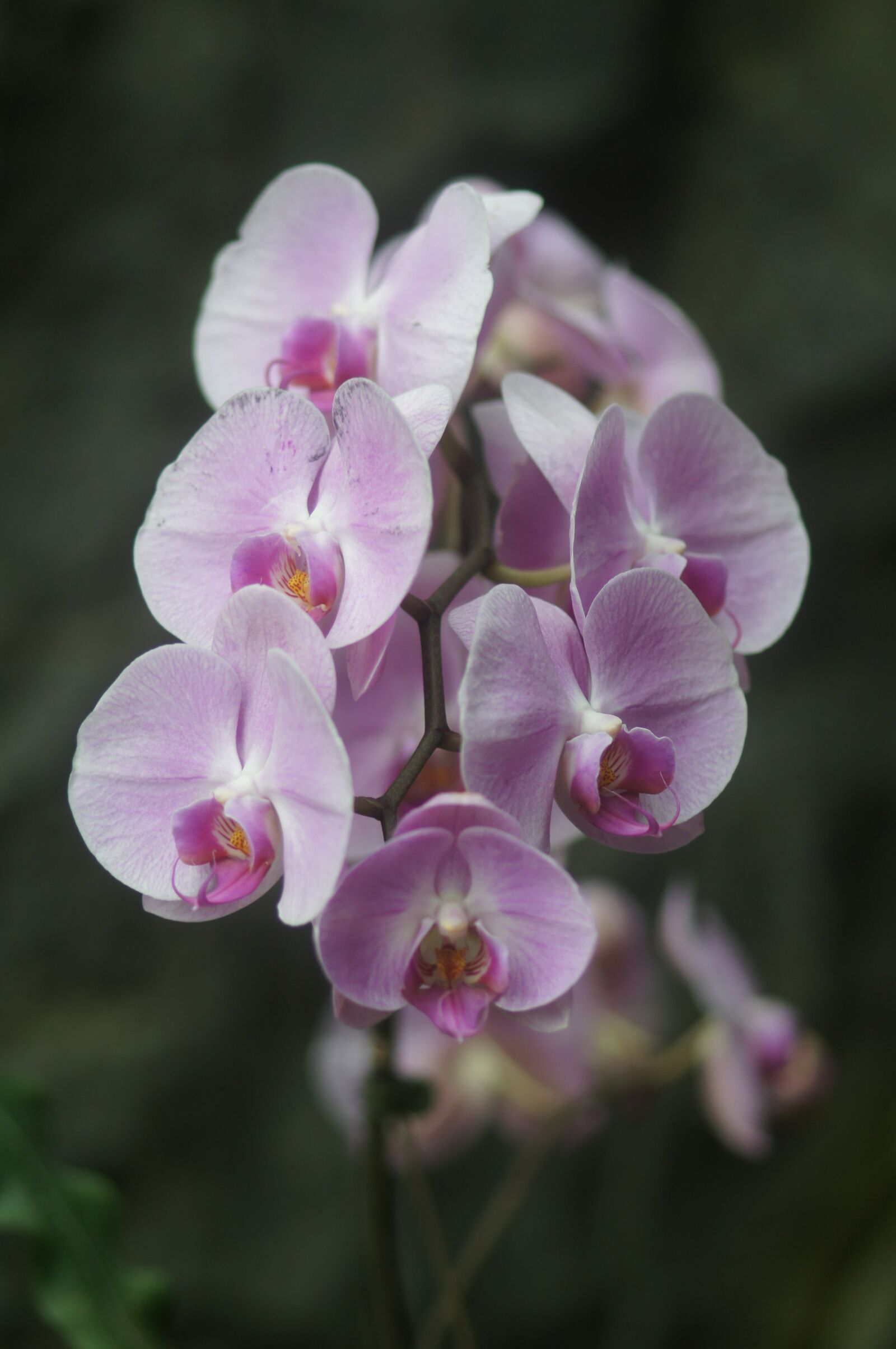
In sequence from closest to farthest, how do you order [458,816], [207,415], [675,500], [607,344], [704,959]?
1. [458,816]
2. [675,500]
3. [607,344]
4. [704,959]
5. [207,415]

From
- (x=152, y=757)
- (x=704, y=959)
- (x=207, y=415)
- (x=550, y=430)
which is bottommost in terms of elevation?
(x=704, y=959)

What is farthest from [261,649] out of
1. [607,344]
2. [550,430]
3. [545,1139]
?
[545,1139]

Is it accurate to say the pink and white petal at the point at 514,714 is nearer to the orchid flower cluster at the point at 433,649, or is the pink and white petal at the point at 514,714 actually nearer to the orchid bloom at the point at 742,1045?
the orchid flower cluster at the point at 433,649

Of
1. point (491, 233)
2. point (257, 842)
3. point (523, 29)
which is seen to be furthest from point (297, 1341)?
point (523, 29)

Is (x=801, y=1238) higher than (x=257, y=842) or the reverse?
the reverse

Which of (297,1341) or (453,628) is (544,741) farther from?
(297,1341)

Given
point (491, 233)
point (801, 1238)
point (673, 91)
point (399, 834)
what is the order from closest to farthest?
point (399, 834) → point (491, 233) → point (673, 91) → point (801, 1238)

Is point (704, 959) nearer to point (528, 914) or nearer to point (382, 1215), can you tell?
point (382, 1215)
